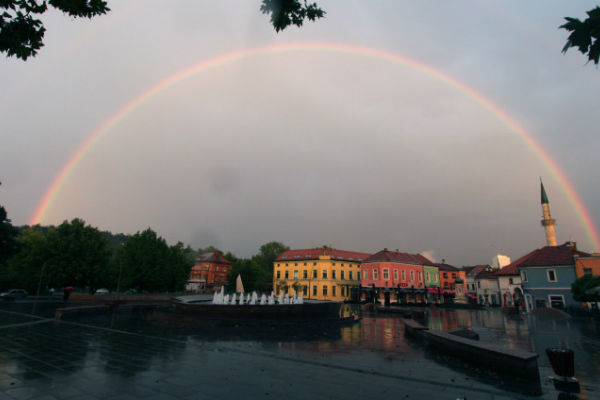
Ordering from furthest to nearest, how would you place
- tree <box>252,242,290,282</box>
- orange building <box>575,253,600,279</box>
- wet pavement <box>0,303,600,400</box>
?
tree <box>252,242,290,282</box>, orange building <box>575,253,600,279</box>, wet pavement <box>0,303,600,400</box>

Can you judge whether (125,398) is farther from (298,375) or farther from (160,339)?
(160,339)

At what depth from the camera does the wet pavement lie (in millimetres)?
6234

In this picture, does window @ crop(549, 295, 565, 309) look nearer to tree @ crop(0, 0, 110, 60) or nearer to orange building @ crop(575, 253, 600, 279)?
orange building @ crop(575, 253, 600, 279)

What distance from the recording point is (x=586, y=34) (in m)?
5.27

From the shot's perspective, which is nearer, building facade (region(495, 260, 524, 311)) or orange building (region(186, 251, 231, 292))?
building facade (region(495, 260, 524, 311))

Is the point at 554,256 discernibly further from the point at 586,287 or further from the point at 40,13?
the point at 40,13

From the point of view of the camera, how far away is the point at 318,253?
60906mm

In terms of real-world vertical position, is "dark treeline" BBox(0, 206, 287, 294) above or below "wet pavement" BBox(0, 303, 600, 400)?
above

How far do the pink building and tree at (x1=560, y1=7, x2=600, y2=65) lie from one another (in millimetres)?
47294

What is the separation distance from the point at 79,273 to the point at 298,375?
41446 millimetres

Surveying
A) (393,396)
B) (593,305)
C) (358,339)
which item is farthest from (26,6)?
(593,305)

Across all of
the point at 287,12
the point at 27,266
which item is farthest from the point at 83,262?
the point at 287,12

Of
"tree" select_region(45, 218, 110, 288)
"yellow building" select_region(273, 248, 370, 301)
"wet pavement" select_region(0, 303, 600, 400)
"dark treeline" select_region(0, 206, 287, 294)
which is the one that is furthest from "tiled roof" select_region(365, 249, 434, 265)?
"tree" select_region(45, 218, 110, 288)

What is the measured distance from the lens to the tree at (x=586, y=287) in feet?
82.6
